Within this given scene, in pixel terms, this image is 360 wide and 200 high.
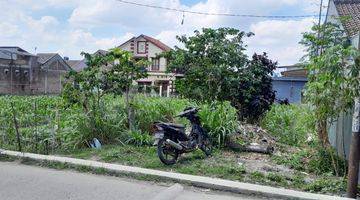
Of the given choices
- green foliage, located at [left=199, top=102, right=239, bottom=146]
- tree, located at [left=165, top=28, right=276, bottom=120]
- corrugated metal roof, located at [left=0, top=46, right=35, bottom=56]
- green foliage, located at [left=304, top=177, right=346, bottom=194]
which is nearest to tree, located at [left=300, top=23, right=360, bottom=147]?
green foliage, located at [left=304, top=177, right=346, bottom=194]

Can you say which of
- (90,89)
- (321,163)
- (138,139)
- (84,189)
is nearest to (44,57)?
(90,89)

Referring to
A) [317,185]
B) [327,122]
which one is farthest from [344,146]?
[317,185]

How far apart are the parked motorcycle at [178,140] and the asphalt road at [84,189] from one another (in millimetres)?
1079

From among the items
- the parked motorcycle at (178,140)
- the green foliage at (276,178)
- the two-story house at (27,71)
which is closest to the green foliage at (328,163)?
the green foliage at (276,178)

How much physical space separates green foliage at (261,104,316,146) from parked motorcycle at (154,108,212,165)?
2.64m

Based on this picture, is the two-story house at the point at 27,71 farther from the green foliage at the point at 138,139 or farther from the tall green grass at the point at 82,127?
the green foliage at the point at 138,139

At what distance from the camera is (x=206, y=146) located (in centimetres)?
815

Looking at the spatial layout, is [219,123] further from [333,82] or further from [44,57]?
[44,57]

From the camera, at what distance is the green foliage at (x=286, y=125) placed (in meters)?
10.4

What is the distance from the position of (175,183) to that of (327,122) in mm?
3239

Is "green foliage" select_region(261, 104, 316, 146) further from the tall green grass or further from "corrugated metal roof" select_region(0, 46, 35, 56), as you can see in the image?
"corrugated metal roof" select_region(0, 46, 35, 56)

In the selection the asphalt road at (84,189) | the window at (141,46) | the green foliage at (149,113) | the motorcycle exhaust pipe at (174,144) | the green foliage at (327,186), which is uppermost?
the window at (141,46)

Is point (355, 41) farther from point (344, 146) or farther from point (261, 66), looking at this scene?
point (261, 66)

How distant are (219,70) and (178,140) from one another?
12.0ft
